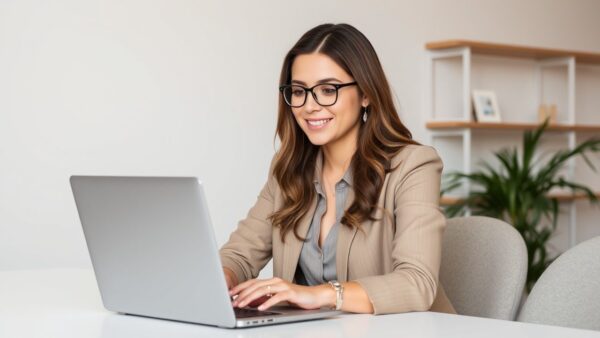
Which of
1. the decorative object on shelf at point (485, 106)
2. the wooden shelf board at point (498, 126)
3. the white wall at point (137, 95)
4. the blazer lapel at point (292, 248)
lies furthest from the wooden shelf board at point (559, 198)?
the blazer lapel at point (292, 248)

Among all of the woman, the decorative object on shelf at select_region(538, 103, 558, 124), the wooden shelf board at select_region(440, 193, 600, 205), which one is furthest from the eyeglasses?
the decorative object on shelf at select_region(538, 103, 558, 124)

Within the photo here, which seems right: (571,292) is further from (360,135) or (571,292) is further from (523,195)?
(523,195)

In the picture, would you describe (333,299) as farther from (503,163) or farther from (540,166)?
(540,166)

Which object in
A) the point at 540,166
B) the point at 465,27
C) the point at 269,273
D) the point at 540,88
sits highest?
the point at 465,27

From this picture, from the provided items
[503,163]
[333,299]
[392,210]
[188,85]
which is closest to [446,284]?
[392,210]

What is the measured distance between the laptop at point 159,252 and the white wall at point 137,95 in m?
2.45

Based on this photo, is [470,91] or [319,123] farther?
[470,91]

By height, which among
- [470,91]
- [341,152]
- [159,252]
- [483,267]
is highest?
[470,91]

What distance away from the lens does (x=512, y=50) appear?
5586 millimetres

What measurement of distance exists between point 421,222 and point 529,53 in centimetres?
413

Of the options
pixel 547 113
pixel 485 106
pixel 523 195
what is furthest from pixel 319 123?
pixel 547 113

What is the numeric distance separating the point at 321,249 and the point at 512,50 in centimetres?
376

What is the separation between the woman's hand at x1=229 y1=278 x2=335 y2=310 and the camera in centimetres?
164

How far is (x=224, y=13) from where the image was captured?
15.1 ft
